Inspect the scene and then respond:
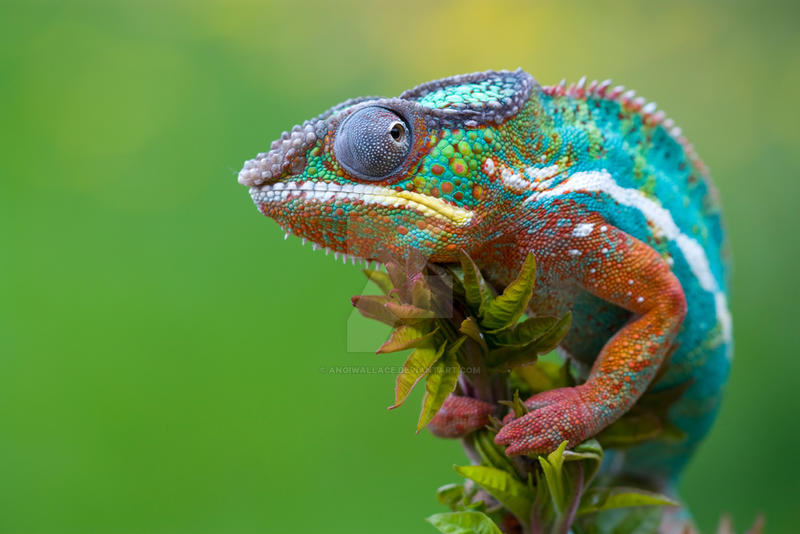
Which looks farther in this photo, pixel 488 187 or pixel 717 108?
pixel 717 108

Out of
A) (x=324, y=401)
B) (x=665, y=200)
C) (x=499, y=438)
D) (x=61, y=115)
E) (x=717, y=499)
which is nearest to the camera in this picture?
(x=499, y=438)

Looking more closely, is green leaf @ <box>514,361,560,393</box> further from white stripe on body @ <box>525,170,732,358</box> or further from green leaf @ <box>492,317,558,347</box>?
white stripe on body @ <box>525,170,732,358</box>

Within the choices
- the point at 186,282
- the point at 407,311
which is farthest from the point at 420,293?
the point at 186,282

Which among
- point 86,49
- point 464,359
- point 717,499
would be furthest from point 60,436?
point 717,499

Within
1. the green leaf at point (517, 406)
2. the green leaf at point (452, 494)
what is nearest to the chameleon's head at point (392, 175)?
the green leaf at point (517, 406)

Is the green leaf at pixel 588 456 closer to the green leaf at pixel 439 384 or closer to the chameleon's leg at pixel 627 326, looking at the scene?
the chameleon's leg at pixel 627 326

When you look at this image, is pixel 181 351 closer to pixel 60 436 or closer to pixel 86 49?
pixel 60 436
